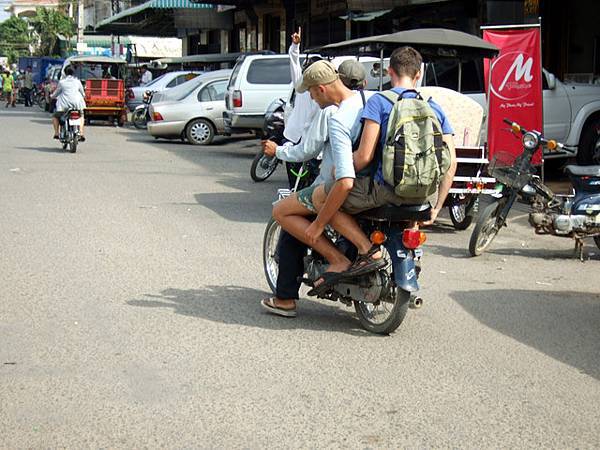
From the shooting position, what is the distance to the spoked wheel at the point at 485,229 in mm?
9969

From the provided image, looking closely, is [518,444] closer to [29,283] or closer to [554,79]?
[29,283]

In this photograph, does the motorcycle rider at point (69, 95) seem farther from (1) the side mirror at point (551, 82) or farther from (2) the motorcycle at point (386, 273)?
(2) the motorcycle at point (386, 273)

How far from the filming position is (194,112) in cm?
2419

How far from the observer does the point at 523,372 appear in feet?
19.7

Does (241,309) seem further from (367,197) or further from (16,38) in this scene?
(16,38)

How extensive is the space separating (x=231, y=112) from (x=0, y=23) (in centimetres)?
12320

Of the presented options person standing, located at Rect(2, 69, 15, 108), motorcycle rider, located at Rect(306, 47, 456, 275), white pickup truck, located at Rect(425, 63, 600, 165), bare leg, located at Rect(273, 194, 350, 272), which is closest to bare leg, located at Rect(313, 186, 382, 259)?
motorcycle rider, located at Rect(306, 47, 456, 275)

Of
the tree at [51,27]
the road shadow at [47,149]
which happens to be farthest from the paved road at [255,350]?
the tree at [51,27]

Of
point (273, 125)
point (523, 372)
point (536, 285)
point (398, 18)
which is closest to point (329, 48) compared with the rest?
point (273, 125)

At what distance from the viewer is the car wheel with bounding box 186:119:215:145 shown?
2428 cm

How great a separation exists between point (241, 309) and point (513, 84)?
6.83m

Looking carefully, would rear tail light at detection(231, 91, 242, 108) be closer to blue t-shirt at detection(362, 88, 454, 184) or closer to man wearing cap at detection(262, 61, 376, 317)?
man wearing cap at detection(262, 61, 376, 317)

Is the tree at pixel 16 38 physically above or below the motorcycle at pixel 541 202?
above

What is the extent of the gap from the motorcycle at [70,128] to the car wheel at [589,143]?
33.2 ft
